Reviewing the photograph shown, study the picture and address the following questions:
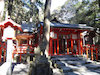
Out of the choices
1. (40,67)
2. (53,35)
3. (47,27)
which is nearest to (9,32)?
(40,67)

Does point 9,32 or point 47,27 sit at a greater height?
point 47,27

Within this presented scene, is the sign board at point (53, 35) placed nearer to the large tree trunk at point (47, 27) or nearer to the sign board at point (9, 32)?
the large tree trunk at point (47, 27)

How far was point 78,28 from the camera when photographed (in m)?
8.77

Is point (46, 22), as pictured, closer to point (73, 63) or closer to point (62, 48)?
point (73, 63)

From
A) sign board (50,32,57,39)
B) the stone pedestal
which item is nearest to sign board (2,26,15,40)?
the stone pedestal

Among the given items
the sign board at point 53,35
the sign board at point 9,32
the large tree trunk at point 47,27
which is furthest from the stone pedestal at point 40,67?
the sign board at point 53,35

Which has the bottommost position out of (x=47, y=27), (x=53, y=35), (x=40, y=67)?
(x=40, y=67)

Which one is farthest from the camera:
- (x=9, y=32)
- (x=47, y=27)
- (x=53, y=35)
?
(x=53, y=35)

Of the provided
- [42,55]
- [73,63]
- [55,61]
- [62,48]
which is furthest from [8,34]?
[62,48]

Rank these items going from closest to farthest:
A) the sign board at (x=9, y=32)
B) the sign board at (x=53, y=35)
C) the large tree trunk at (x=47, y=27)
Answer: the sign board at (x=9, y=32) < the large tree trunk at (x=47, y=27) < the sign board at (x=53, y=35)

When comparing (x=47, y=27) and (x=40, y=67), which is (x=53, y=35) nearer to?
(x=47, y=27)

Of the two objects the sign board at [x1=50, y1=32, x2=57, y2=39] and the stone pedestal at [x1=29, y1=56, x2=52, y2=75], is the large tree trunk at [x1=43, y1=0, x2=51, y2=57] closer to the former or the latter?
the sign board at [x1=50, y1=32, x2=57, y2=39]

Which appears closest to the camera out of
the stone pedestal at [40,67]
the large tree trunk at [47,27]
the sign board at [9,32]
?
the stone pedestal at [40,67]

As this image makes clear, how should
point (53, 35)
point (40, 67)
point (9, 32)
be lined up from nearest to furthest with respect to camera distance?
point (40, 67), point (9, 32), point (53, 35)
